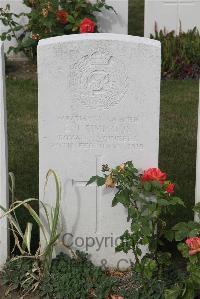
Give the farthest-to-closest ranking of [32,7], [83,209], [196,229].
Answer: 1. [32,7]
2. [83,209]
3. [196,229]

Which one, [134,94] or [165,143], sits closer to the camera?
[134,94]

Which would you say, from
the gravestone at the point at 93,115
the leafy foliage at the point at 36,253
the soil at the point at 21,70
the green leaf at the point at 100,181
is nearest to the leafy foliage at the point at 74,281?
the leafy foliage at the point at 36,253

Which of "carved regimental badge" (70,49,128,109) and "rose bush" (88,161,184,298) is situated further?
"carved regimental badge" (70,49,128,109)

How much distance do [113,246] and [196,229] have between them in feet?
2.12

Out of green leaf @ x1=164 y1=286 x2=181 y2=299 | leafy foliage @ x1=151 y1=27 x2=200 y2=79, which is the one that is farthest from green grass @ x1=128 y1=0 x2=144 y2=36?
green leaf @ x1=164 y1=286 x2=181 y2=299

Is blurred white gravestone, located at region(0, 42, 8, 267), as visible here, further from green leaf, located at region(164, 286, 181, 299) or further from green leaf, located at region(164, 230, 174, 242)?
green leaf, located at region(164, 286, 181, 299)

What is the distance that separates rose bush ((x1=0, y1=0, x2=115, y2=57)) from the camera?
9.05 m

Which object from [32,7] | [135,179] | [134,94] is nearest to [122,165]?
[135,179]

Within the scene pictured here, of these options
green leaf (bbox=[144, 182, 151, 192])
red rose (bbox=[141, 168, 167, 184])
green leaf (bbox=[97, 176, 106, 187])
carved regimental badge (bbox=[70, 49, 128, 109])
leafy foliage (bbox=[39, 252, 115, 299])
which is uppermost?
carved regimental badge (bbox=[70, 49, 128, 109])

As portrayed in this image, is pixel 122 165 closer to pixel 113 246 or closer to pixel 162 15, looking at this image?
pixel 113 246

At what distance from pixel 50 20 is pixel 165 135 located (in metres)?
2.44

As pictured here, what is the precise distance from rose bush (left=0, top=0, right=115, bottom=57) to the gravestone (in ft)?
14.7

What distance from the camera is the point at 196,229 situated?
4.30 metres

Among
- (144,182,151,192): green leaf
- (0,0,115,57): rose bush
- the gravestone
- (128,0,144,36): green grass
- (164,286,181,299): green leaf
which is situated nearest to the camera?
(164,286,181,299): green leaf
